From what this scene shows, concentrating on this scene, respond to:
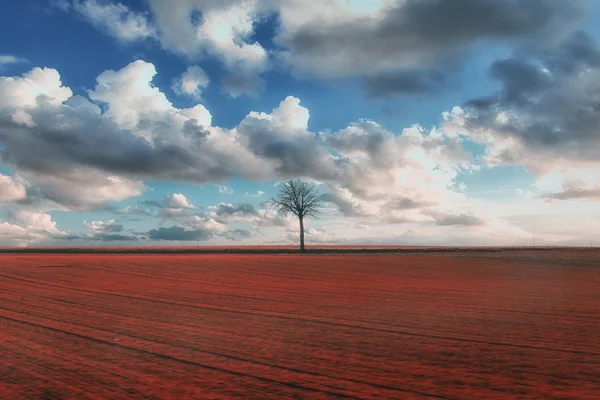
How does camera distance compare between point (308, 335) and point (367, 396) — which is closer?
point (367, 396)

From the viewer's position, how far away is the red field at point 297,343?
671 cm

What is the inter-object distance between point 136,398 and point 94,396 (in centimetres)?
62

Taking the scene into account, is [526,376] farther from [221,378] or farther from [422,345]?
[221,378]

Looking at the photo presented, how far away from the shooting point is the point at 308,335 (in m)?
10.0

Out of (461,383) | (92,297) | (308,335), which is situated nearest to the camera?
(461,383)

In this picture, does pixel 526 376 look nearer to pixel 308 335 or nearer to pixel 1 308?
pixel 308 335

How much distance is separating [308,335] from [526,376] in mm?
4323

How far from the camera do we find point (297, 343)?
9289 mm

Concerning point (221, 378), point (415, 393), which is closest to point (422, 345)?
point (415, 393)

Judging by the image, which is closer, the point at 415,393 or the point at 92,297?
the point at 415,393

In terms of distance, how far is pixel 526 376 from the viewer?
716 cm

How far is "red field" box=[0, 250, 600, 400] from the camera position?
6715 mm

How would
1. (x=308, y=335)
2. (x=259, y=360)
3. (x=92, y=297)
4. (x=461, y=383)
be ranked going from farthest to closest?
(x=92, y=297)
(x=308, y=335)
(x=259, y=360)
(x=461, y=383)

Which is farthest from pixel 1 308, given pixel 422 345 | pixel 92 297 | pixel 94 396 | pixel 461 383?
pixel 461 383
